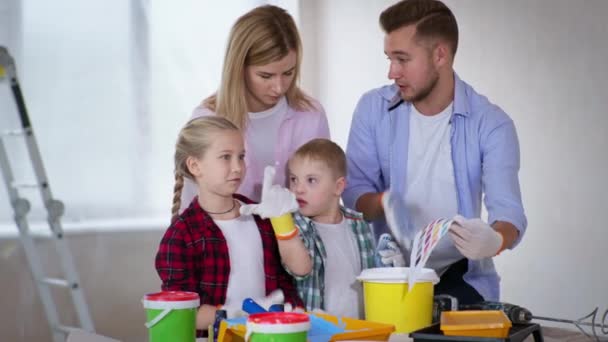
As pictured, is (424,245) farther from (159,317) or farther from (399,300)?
(159,317)

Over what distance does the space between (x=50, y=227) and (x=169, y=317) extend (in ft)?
7.24

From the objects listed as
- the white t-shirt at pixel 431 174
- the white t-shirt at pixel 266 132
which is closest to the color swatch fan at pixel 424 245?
the white t-shirt at pixel 431 174

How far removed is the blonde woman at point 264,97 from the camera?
224 centimetres

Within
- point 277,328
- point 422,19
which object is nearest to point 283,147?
point 422,19

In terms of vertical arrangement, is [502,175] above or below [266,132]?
below

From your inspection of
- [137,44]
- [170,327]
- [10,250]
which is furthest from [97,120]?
[170,327]

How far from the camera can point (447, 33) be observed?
241 cm

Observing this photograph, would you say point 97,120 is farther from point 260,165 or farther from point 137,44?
point 260,165

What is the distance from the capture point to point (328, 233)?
83.0 inches

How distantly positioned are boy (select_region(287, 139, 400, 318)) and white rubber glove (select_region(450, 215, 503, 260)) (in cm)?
23

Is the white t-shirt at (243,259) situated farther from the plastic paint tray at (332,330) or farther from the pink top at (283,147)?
the plastic paint tray at (332,330)

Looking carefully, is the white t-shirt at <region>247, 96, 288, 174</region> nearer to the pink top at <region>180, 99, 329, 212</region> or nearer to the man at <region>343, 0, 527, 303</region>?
the pink top at <region>180, 99, 329, 212</region>

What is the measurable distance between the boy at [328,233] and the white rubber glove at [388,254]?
0.01 metres

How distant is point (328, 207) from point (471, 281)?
50 cm
